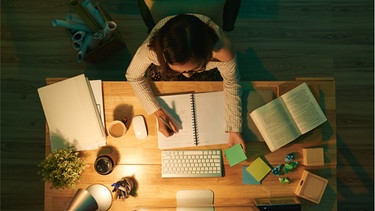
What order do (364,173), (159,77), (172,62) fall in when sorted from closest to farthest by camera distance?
(172,62), (159,77), (364,173)

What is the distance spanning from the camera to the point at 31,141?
2.10 m

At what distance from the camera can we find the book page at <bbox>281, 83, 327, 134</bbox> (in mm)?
1363

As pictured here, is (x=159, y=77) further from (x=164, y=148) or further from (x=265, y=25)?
(x=265, y=25)

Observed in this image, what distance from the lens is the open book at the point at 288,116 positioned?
1362mm

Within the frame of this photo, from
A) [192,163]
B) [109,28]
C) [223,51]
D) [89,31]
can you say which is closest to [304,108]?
[223,51]

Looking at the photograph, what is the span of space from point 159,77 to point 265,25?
0.96 meters

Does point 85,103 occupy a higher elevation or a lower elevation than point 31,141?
higher

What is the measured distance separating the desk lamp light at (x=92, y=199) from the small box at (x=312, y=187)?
84cm

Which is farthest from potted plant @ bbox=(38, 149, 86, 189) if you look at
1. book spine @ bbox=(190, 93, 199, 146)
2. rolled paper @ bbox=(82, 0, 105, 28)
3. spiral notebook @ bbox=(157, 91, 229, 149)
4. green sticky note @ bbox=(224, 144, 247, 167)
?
rolled paper @ bbox=(82, 0, 105, 28)

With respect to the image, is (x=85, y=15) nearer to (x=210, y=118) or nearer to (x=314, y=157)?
(x=210, y=118)

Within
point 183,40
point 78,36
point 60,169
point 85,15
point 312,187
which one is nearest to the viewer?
point 183,40

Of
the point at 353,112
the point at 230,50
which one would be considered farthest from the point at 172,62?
the point at 353,112

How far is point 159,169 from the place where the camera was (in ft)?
4.58

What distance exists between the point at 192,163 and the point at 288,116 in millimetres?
478
